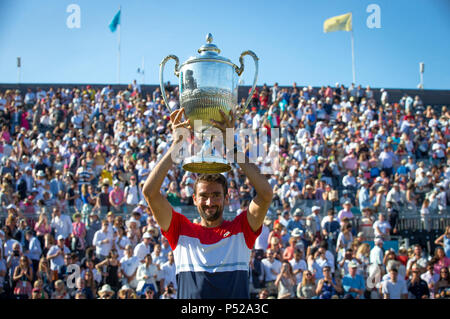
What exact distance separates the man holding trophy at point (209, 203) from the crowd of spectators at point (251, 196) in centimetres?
500

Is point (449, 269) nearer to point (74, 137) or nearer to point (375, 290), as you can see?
point (375, 290)

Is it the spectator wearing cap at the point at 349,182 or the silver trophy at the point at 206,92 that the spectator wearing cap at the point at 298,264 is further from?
the silver trophy at the point at 206,92

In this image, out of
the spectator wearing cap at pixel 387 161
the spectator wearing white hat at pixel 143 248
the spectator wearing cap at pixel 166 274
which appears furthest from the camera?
the spectator wearing cap at pixel 387 161

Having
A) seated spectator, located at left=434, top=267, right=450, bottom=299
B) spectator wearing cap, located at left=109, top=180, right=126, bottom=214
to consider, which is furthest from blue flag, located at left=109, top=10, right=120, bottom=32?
seated spectator, located at left=434, top=267, right=450, bottom=299

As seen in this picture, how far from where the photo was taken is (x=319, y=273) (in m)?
9.28

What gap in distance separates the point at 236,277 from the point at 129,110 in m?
14.6

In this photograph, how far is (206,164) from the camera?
3.39 m

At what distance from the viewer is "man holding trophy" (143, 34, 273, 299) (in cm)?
314

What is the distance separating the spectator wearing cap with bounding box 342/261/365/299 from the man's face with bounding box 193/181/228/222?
20.8ft

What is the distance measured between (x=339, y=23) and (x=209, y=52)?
19193 millimetres

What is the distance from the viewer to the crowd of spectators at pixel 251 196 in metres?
9.14

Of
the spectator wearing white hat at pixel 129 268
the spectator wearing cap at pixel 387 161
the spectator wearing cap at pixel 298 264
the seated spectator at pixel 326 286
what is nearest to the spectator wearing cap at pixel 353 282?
the seated spectator at pixel 326 286
